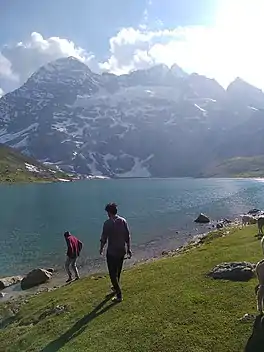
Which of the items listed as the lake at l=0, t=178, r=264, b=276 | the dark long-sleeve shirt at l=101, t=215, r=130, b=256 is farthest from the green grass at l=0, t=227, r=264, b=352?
the lake at l=0, t=178, r=264, b=276

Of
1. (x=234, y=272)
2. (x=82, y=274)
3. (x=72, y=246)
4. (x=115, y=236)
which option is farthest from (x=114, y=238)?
(x=82, y=274)

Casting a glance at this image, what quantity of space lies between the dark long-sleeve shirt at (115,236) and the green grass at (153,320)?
259 cm

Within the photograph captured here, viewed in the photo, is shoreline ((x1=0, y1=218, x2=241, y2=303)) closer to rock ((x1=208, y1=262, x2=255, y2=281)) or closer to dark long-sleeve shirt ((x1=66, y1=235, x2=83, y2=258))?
dark long-sleeve shirt ((x1=66, y1=235, x2=83, y2=258))

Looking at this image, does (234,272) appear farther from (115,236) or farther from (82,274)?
(82,274)

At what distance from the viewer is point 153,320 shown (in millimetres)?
17016

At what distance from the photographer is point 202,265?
83.5ft

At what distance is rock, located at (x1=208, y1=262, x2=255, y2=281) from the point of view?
20469 millimetres

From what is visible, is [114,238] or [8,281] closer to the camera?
[114,238]

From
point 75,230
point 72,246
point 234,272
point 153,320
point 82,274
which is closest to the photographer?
point 153,320

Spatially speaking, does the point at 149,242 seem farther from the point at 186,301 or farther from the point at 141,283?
the point at 186,301

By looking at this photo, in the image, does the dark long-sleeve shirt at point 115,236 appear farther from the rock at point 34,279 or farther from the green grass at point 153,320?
the rock at point 34,279

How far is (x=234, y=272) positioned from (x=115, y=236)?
650 cm

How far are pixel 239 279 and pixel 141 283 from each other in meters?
5.75

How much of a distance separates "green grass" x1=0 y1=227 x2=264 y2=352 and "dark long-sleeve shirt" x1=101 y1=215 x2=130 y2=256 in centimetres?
259
